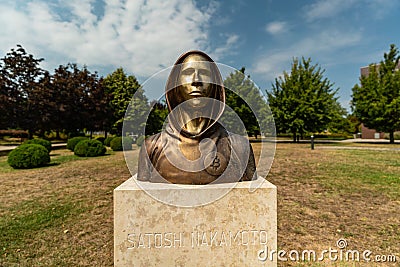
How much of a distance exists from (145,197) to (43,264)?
6.35ft

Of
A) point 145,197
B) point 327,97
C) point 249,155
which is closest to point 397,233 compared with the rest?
point 249,155

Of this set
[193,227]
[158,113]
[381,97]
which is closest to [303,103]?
[381,97]

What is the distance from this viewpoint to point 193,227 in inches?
101

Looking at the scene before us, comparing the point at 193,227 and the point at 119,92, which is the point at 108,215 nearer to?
the point at 193,227

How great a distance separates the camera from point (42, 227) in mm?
4520

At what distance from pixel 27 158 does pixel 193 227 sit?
10.9 metres

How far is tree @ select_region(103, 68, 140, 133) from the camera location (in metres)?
27.7

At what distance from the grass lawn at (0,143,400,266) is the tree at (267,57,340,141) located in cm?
1431

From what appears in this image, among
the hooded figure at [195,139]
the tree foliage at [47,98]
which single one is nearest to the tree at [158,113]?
the hooded figure at [195,139]

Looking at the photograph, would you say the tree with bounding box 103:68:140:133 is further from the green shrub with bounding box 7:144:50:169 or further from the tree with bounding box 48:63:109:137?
the green shrub with bounding box 7:144:50:169

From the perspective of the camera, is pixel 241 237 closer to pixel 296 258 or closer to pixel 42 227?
pixel 296 258

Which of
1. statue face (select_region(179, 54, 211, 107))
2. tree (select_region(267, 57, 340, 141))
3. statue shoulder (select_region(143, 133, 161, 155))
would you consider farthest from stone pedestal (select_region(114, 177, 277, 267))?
tree (select_region(267, 57, 340, 141))

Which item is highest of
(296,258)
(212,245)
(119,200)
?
(119,200)

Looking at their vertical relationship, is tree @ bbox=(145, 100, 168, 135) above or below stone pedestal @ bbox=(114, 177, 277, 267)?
above
